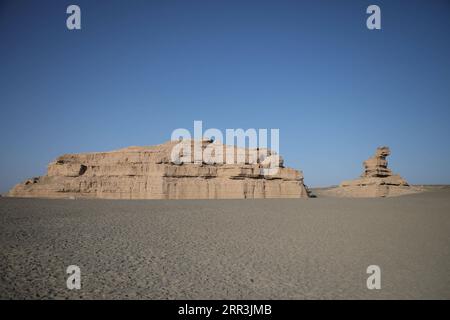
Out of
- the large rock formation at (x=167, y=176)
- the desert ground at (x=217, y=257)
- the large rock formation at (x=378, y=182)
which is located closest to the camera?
the desert ground at (x=217, y=257)

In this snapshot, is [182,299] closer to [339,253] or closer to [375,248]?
[339,253]

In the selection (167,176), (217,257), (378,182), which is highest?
(167,176)

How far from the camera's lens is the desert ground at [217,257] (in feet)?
20.2

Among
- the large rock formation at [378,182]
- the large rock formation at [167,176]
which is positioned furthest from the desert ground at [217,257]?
the large rock formation at [378,182]

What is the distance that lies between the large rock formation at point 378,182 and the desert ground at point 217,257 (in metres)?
39.0

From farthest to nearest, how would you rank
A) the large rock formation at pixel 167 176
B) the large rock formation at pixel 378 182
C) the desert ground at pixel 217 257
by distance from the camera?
1. the large rock formation at pixel 378 182
2. the large rock formation at pixel 167 176
3. the desert ground at pixel 217 257

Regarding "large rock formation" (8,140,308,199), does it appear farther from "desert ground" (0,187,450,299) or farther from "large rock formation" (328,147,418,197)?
"desert ground" (0,187,450,299)

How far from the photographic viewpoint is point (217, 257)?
8.56 meters

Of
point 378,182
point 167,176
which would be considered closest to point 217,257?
point 167,176

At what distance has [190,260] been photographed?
26.7 ft

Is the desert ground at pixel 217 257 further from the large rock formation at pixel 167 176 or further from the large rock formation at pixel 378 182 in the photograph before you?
the large rock formation at pixel 378 182

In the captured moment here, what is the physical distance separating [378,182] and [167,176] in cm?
3564

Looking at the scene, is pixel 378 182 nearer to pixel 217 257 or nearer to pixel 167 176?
pixel 167 176
